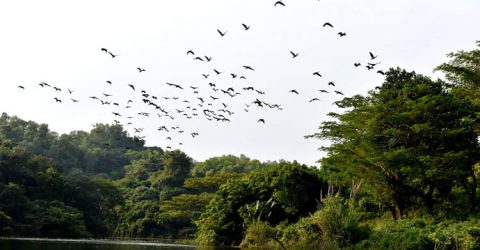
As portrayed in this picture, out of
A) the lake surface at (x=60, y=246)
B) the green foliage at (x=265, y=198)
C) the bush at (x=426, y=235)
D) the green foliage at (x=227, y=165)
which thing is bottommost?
the lake surface at (x=60, y=246)

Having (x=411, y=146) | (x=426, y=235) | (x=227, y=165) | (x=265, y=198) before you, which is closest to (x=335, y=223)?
(x=426, y=235)

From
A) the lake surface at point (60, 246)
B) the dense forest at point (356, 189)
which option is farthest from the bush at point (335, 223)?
the lake surface at point (60, 246)

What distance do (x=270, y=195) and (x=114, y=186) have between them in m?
41.8

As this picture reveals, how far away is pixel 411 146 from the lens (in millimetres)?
33906

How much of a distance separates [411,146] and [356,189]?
567 centimetres

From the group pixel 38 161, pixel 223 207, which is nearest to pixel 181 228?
pixel 38 161

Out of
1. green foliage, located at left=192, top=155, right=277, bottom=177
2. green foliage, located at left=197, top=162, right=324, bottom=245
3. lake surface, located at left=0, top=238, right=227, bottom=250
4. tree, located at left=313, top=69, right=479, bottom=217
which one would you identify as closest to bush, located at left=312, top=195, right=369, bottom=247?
tree, located at left=313, top=69, right=479, bottom=217

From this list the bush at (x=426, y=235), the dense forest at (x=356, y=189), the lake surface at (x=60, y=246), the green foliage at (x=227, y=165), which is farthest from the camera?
the green foliage at (x=227, y=165)

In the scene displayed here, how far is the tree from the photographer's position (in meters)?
32.0

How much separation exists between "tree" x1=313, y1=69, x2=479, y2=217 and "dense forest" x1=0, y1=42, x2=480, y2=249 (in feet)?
0.23

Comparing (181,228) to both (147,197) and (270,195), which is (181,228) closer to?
(147,197)

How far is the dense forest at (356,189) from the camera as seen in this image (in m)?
30.4

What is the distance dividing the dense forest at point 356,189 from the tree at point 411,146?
0.07 m

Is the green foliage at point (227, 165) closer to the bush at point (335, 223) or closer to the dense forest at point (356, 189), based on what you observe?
the dense forest at point (356, 189)
